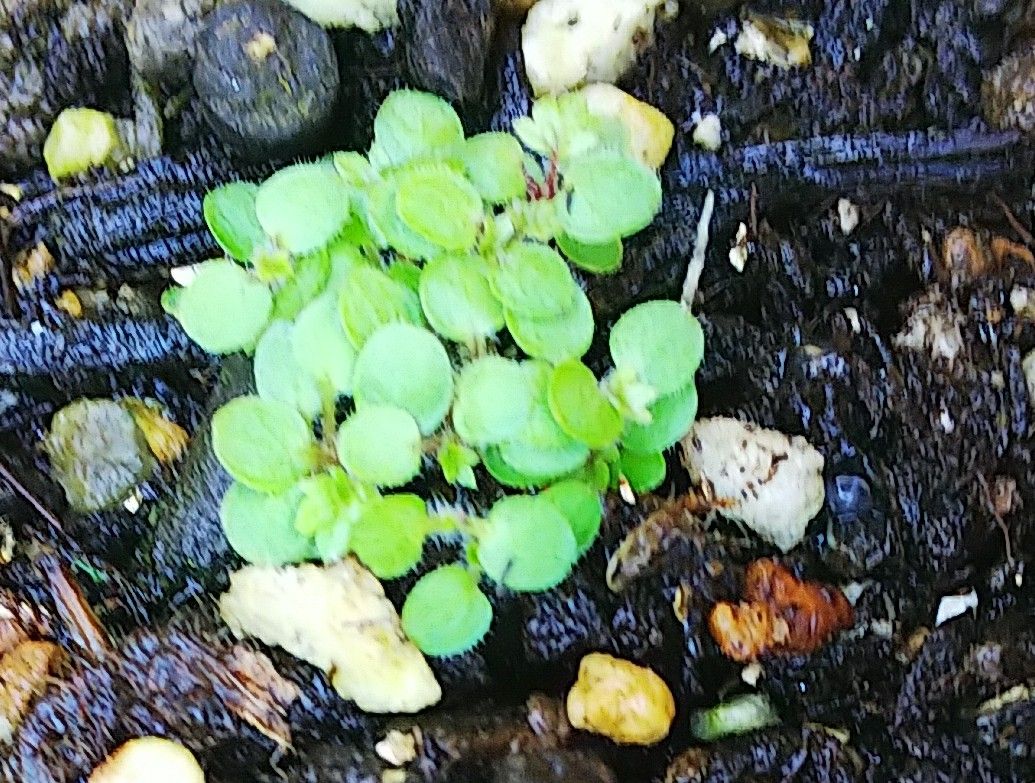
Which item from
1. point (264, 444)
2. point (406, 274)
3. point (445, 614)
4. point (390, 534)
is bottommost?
point (445, 614)

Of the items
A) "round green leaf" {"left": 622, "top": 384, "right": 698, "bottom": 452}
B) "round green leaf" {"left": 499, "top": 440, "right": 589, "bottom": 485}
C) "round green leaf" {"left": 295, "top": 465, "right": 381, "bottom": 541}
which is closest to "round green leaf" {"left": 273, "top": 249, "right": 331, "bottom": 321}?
"round green leaf" {"left": 295, "top": 465, "right": 381, "bottom": 541}

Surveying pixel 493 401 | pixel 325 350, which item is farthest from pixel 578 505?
pixel 325 350

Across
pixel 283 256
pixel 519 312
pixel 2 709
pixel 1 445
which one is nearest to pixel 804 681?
pixel 519 312

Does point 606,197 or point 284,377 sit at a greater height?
point 606,197

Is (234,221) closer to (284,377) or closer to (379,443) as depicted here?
(284,377)

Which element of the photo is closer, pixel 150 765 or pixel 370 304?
pixel 150 765

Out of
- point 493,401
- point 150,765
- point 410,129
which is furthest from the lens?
point 410,129

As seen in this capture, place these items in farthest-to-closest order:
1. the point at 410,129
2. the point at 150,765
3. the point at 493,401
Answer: the point at 410,129, the point at 493,401, the point at 150,765
